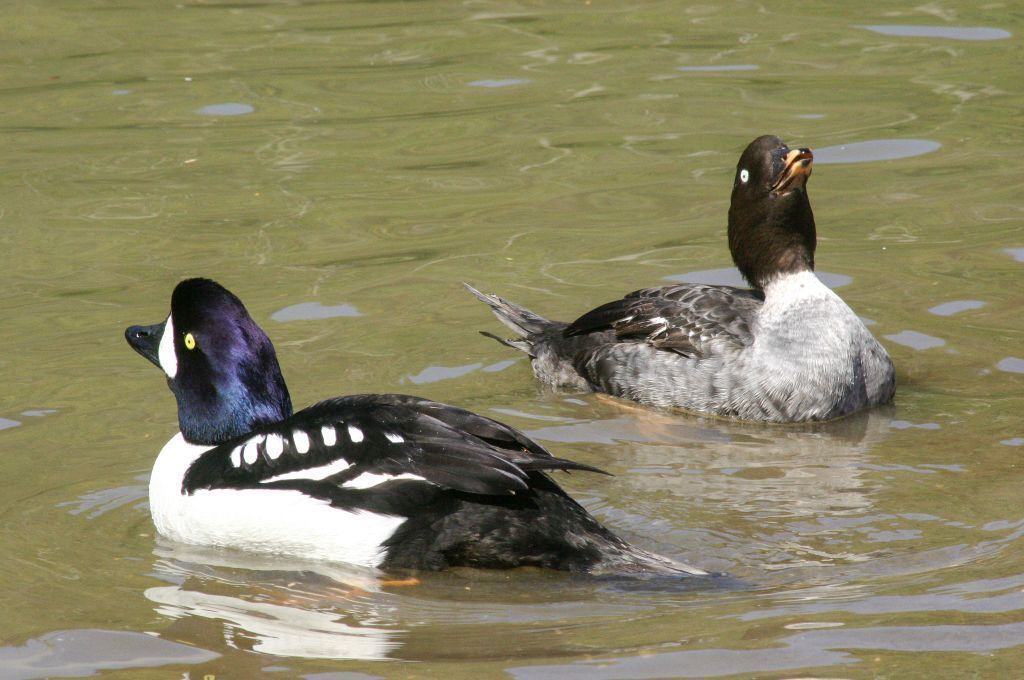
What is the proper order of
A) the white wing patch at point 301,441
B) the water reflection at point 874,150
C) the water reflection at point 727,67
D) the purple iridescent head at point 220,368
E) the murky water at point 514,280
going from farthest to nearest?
the water reflection at point 727,67
the water reflection at point 874,150
the purple iridescent head at point 220,368
the white wing patch at point 301,441
the murky water at point 514,280

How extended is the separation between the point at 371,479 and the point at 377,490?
5 centimetres

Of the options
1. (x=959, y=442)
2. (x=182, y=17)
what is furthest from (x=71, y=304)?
(x=182, y=17)

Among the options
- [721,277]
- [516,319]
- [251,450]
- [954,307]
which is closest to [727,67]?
[721,277]

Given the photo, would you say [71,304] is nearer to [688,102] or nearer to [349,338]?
[349,338]

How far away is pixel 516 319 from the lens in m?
9.06

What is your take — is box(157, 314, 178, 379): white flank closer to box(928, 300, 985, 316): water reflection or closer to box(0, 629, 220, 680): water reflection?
box(0, 629, 220, 680): water reflection

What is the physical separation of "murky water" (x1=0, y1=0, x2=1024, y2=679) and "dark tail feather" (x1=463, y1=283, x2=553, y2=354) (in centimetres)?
15

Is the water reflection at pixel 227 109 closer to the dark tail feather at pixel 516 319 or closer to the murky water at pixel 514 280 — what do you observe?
the murky water at pixel 514 280

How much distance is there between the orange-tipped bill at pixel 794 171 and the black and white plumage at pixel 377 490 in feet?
9.75

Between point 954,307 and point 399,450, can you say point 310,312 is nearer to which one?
point 399,450

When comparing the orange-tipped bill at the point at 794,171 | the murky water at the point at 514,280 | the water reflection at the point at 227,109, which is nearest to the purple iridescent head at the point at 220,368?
the murky water at the point at 514,280

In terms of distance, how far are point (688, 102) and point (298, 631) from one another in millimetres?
8598

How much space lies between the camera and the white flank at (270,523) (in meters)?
5.98

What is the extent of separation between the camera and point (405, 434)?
19.6ft
